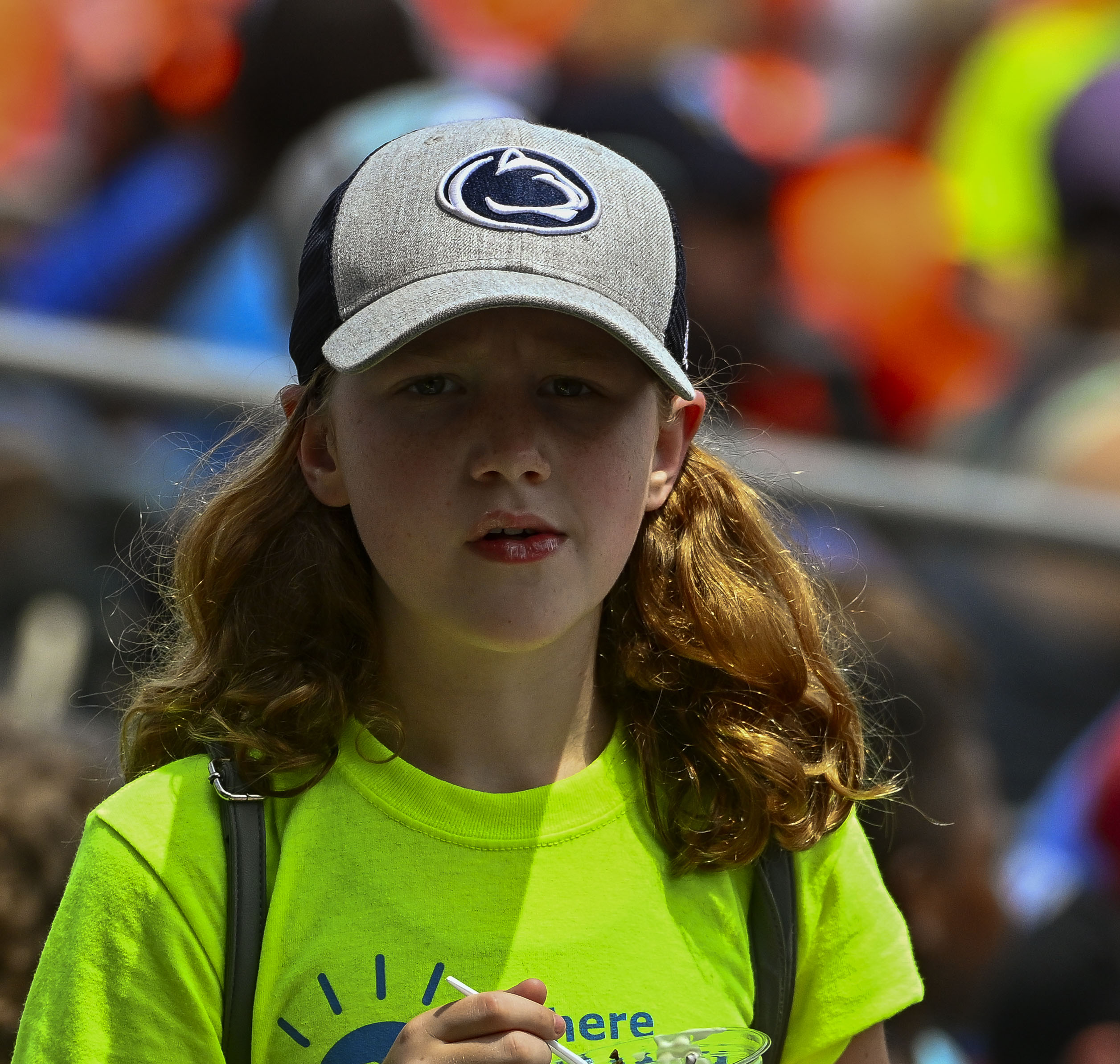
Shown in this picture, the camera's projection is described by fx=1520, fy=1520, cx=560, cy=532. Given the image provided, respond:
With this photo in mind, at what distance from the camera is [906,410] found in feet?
14.6

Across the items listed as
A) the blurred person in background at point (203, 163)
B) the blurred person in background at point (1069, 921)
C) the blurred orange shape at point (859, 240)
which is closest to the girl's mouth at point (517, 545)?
the blurred person in background at point (1069, 921)

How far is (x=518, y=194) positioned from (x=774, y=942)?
0.80 m

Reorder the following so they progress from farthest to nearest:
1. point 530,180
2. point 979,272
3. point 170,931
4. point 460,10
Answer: point 460,10
point 979,272
point 530,180
point 170,931

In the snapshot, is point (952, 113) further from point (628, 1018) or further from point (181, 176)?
point (628, 1018)

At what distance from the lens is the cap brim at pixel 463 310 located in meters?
1.42

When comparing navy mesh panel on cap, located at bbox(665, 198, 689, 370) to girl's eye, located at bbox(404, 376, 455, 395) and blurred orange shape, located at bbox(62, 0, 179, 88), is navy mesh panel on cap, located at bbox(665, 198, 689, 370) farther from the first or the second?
blurred orange shape, located at bbox(62, 0, 179, 88)

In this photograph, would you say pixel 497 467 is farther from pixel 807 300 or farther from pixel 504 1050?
pixel 807 300

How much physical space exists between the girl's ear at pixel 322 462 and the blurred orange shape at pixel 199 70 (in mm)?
3159

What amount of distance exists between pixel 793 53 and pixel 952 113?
1.98 feet

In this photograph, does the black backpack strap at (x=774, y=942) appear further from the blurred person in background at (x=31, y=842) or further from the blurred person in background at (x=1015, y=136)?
the blurred person in background at (x=1015, y=136)

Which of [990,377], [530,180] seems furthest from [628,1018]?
[990,377]

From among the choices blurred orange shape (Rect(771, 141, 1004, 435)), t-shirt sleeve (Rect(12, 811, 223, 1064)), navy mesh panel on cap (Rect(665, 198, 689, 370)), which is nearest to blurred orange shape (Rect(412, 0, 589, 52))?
blurred orange shape (Rect(771, 141, 1004, 435))

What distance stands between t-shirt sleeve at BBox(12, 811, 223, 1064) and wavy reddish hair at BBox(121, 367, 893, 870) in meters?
0.19

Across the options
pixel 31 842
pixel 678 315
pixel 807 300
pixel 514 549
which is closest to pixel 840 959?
pixel 514 549
